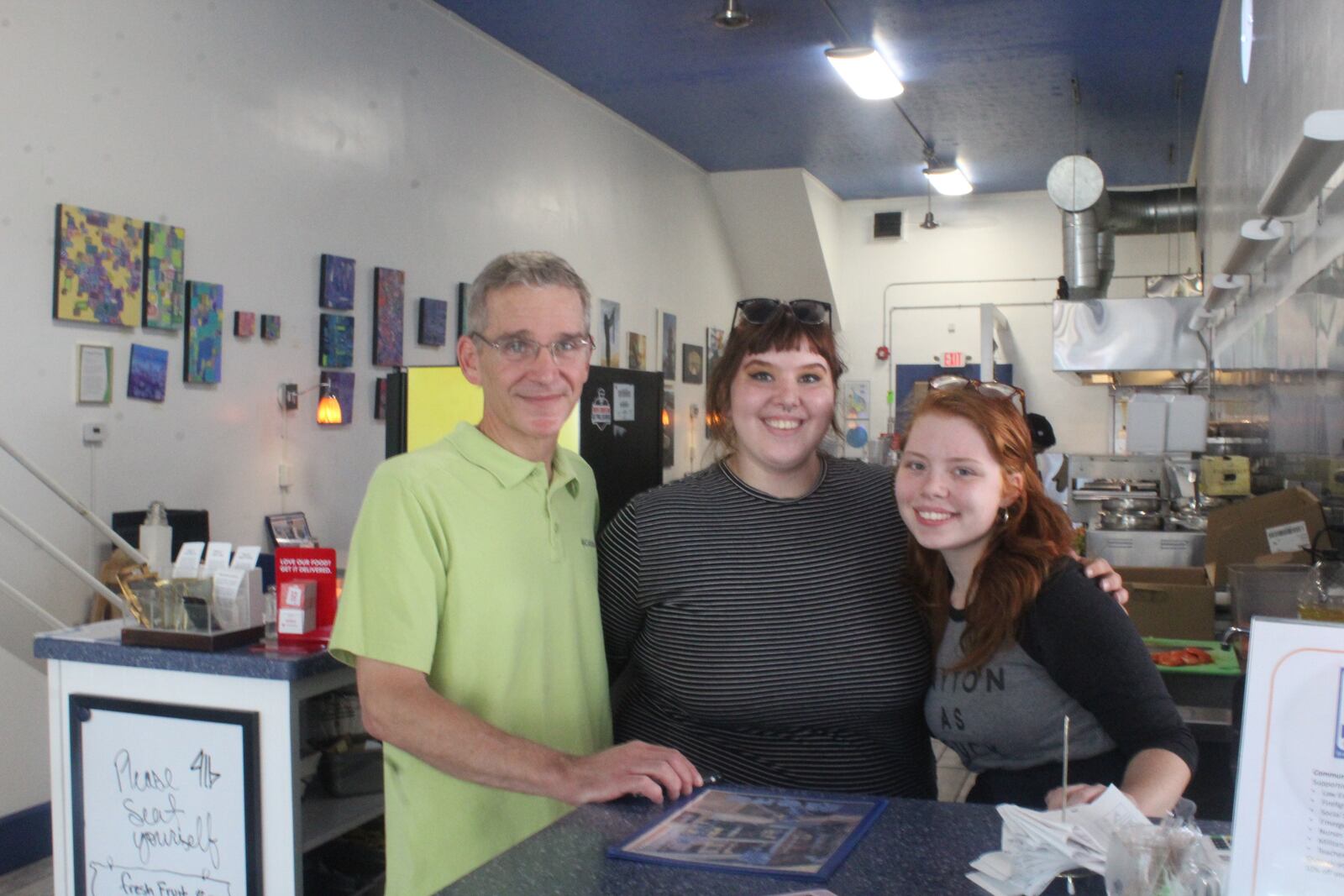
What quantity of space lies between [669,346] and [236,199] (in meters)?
5.19

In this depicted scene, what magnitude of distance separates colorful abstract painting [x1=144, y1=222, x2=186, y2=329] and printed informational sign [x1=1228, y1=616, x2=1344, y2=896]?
14.7ft

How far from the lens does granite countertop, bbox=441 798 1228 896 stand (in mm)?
1299

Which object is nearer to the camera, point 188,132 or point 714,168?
point 188,132

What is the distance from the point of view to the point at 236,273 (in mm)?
5164

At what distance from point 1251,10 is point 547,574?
4384 mm

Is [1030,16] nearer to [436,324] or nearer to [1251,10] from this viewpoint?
[1251,10]

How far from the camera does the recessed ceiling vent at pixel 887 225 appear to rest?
12.5 meters

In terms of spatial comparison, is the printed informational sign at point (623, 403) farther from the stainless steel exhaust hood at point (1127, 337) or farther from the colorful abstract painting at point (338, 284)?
the stainless steel exhaust hood at point (1127, 337)

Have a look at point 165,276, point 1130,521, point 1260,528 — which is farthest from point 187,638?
point 1130,521

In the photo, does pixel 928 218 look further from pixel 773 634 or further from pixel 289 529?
pixel 773 634

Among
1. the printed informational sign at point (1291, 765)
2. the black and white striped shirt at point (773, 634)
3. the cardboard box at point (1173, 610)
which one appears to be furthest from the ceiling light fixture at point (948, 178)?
the printed informational sign at point (1291, 765)

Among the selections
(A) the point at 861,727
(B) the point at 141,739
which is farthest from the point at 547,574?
(B) the point at 141,739

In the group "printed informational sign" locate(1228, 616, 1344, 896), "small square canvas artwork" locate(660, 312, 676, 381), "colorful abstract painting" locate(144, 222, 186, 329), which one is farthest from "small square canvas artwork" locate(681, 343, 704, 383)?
"printed informational sign" locate(1228, 616, 1344, 896)

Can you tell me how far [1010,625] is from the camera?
181cm
